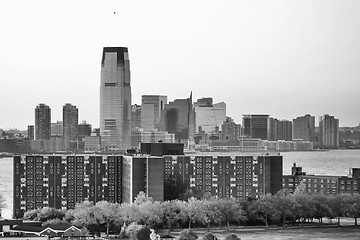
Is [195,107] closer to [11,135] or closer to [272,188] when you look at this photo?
[11,135]

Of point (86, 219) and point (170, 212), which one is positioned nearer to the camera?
point (86, 219)

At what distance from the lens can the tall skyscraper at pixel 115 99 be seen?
143000 mm

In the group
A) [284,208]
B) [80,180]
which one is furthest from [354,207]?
[80,180]

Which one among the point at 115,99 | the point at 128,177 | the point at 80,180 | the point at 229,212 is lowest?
the point at 229,212

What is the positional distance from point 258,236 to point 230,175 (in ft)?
36.3

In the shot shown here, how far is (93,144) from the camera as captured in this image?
461ft

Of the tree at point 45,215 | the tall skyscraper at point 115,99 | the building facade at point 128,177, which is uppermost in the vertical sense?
Answer: the tall skyscraper at point 115,99

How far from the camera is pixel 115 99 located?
147375mm

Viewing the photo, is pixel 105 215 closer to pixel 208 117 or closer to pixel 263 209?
pixel 263 209

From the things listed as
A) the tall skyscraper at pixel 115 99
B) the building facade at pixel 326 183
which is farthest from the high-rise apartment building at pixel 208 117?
the building facade at pixel 326 183

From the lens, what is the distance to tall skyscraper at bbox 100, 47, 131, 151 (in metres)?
143

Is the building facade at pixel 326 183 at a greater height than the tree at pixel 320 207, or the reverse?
the building facade at pixel 326 183

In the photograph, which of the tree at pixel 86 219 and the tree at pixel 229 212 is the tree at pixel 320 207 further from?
the tree at pixel 86 219

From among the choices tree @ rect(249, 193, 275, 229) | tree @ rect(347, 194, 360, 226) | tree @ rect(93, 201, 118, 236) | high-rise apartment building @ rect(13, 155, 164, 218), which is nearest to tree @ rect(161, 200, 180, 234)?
tree @ rect(93, 201, 118, 236)
